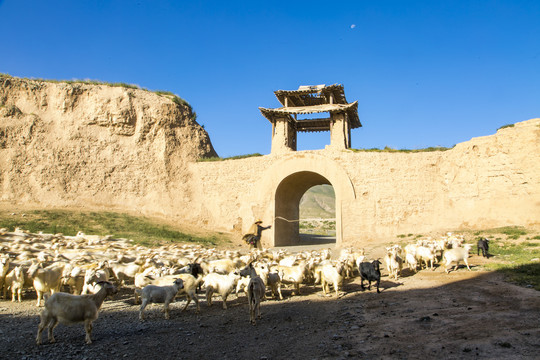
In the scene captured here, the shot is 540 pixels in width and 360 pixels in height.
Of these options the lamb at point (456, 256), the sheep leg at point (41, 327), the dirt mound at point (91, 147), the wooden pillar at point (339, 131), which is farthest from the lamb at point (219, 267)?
the wooden pillar at point (339, 131)

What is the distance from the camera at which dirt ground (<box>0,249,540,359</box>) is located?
17.3ft

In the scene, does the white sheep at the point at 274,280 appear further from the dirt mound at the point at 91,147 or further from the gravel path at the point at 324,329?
the dirt mound at the point at 91,147

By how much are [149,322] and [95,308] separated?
1.46 m

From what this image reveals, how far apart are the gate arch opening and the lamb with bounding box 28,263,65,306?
15.9 metres

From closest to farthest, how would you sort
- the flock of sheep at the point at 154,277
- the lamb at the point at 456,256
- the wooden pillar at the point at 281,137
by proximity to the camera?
1. the flock of sheep at the point at 154,277
2. the lamb at the point at 456,256
3. the wooden pillar at the point at 281,137

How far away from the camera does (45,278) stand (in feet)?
28.9

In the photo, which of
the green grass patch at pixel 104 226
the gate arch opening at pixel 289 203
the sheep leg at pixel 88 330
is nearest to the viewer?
the sheep leg at pixel 88 330

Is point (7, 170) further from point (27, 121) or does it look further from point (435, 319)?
point (435, 319)

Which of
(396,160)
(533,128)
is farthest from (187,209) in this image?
(533,128)

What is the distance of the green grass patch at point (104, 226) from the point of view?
68.3 ft

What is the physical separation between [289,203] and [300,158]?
4.68m

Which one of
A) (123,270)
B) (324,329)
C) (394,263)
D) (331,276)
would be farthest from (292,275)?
(123,270)

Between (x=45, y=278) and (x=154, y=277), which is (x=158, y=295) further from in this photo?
(x=45, y=278)

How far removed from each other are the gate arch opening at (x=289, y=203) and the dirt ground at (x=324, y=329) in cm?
1477
